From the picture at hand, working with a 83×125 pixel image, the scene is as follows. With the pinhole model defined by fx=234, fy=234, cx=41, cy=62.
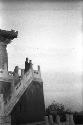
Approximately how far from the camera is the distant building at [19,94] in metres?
3.19

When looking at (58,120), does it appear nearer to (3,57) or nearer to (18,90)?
(18,90)

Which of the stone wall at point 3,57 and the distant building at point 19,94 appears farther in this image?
the stone wall at point 3,57

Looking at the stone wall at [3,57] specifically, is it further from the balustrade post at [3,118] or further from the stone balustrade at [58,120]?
the stone balustrade at [58,120]

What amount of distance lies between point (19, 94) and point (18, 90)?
0.06m

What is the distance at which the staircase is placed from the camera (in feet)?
10.4

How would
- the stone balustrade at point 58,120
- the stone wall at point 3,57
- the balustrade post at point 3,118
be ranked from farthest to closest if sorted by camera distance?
the stone wall at point 3,57
the stone balustrade at point 58,120
the balustrade post at point 3,118

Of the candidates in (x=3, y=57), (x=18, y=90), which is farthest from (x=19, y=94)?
(x=3, y=57)

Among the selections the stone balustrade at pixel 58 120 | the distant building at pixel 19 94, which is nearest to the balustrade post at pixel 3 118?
the distant building at pixel 19 94

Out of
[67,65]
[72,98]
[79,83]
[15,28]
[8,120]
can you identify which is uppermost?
[15,28]

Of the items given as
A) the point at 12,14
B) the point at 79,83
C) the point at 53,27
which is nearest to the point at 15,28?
the point at 12,14

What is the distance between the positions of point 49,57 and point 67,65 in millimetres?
295

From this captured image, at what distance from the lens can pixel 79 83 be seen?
3428mm

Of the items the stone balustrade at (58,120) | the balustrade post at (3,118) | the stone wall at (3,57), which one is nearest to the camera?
the balustrade post at (3,118)

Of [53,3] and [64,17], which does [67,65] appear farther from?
[53,3]
